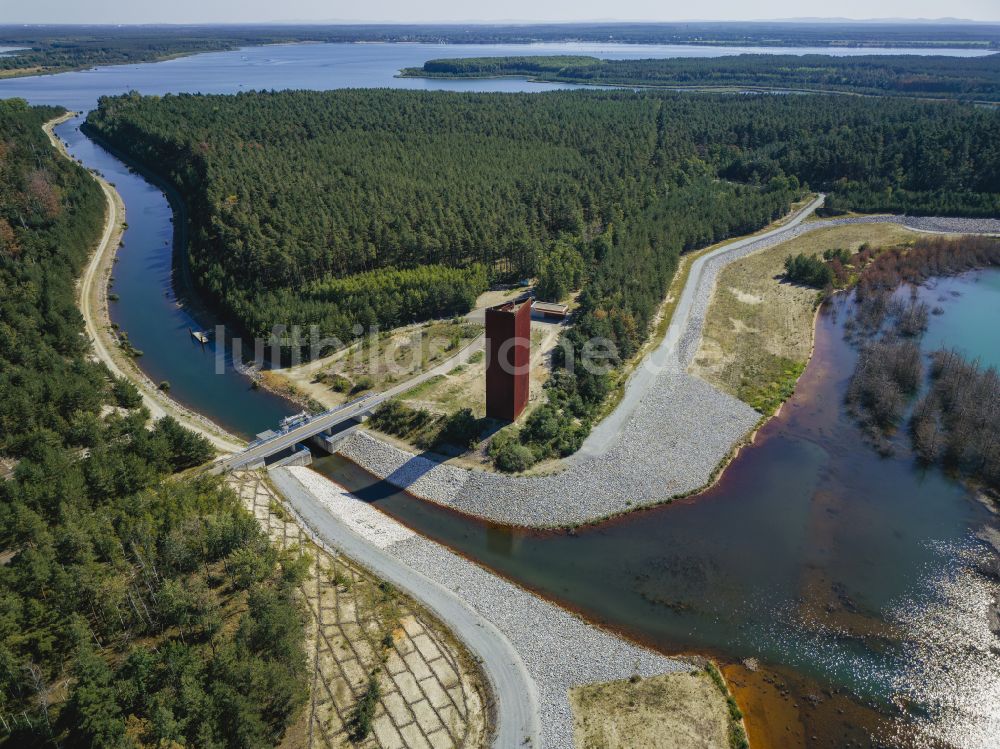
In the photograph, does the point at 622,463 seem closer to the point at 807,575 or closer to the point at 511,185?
the point at 807,575

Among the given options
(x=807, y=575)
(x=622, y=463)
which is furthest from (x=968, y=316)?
(x=622, y=463)

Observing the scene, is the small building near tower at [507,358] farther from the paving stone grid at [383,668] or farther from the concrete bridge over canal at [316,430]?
the paving stone grid at [383,668]

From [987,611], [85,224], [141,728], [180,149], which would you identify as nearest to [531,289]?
[987,611]

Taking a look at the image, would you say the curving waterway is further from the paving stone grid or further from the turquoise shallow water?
the turquoise shallow water

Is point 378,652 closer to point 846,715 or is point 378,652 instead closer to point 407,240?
point 846,715

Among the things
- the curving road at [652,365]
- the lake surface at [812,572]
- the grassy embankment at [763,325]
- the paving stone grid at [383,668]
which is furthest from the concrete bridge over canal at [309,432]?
the grassy embankment at [763,325]
